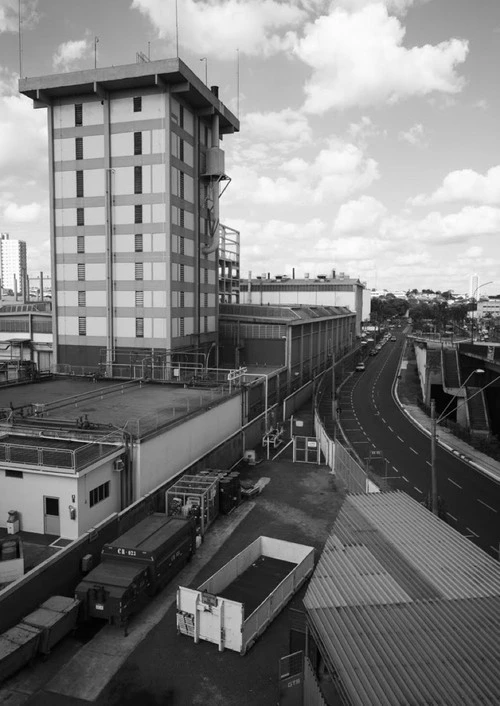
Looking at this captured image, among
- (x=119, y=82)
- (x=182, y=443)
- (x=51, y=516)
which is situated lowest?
(x=51, y=516)

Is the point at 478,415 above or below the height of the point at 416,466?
above

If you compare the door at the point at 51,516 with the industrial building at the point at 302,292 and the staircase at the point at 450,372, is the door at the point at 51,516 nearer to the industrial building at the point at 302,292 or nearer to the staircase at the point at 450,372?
the staircase at the point at 450,372

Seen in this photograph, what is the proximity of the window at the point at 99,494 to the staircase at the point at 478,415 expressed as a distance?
3297cm

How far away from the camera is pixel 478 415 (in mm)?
47812

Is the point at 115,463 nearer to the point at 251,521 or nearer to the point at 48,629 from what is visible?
the point at 251,521

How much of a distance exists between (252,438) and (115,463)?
15.9 metres

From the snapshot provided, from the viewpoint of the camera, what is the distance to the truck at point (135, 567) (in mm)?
16031

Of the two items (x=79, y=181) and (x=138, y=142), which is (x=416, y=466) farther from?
(x=79, y=181)

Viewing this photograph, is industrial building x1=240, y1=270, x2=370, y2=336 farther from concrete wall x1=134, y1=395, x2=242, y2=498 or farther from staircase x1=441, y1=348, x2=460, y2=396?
concrete wall x1=134, y1=395, x2=242, y2=498

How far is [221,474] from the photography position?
86.0ft

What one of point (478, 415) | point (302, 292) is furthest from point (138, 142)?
point (302, 292)

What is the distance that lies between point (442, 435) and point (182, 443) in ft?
87.3

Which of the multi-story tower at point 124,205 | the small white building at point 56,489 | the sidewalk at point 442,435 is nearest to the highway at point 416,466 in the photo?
the sidewalk at point 442,435

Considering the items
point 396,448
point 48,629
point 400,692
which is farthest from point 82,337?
point 400,692
